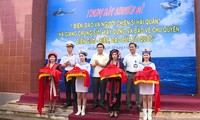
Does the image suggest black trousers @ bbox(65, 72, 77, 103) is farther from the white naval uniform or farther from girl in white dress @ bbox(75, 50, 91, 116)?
the white naval uniform

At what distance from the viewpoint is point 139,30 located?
19.0ft

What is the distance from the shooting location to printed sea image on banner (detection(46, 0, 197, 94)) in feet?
17.8

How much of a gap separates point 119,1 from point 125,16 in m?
0.47

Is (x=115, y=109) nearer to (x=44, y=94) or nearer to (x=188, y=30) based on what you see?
(x=44, y=94)

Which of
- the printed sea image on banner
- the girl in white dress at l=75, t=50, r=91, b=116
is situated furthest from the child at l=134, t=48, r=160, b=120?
the printed sea image on banner

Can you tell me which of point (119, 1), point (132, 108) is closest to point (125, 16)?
point (119, 1)

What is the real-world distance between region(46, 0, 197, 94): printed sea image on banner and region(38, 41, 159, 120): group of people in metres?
1.53

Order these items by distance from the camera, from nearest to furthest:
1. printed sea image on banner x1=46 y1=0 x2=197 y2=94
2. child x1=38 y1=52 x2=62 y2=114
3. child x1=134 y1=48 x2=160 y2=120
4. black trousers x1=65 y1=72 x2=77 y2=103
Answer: child x1=134 y1=48 x2=160 y2=120
child x1=38 y1=52 x2=62 y2=114
black trousers x1=65 y1=72 x2=77 y2=103
printed sea image on banner x1=46 y1=0 x2=197 y2=94

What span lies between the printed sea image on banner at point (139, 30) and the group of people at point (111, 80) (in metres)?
1.53

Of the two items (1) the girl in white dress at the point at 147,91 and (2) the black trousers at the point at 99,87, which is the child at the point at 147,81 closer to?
(1) the girl in white dress at the point at 147,91

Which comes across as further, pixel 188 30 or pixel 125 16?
pixel 125 16

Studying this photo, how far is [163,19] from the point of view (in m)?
5.62

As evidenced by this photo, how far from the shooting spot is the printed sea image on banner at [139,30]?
5.43m

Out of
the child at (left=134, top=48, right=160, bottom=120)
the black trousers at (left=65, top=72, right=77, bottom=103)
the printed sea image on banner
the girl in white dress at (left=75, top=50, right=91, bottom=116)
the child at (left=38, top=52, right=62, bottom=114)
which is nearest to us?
the child at (left=134, top=48, right=160, bottom=120)
